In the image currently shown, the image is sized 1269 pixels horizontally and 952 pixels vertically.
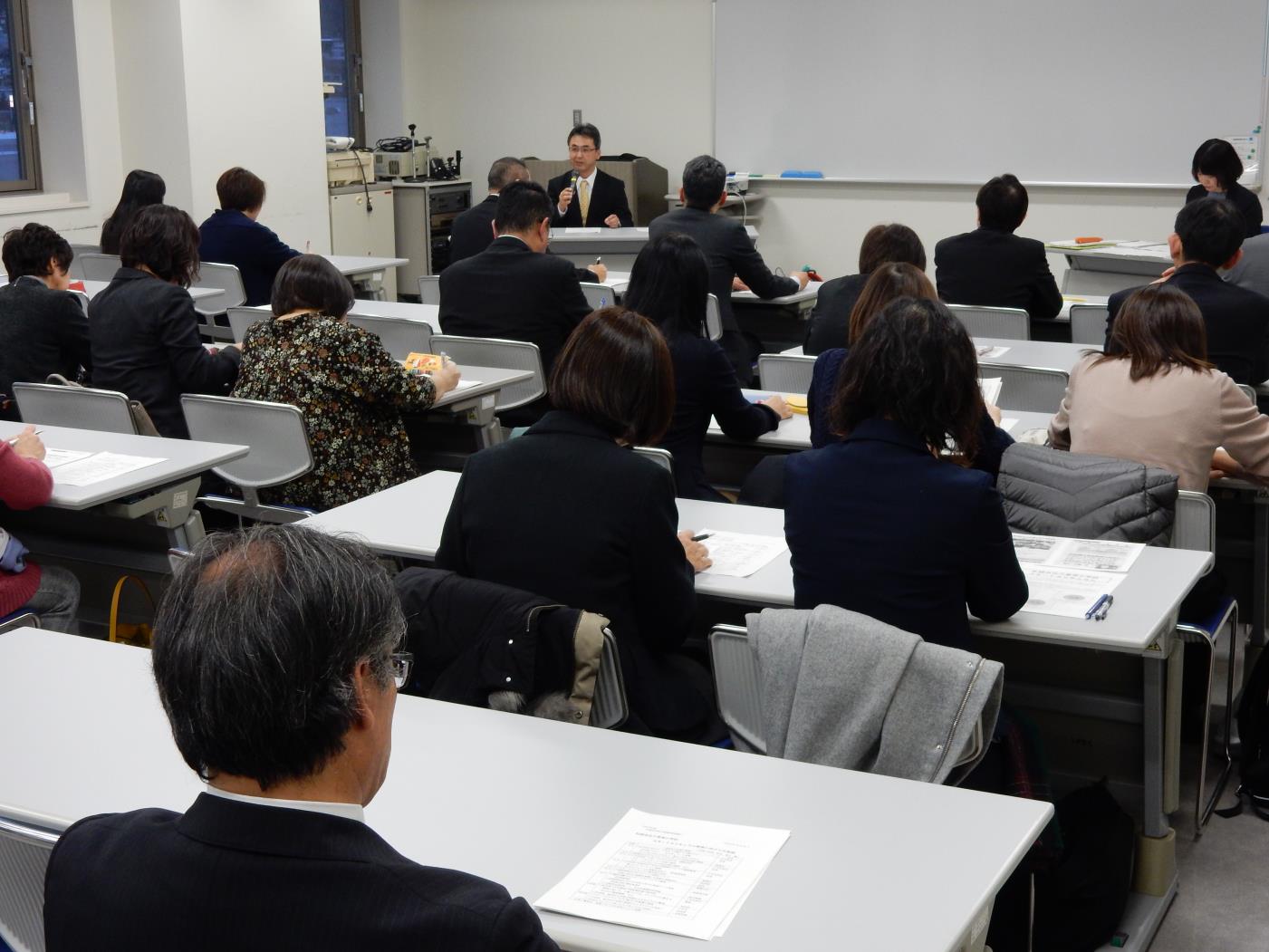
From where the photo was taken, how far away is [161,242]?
438cm

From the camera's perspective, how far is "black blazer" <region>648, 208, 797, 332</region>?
6.11 metres

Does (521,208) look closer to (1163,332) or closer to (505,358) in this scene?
(505,358)

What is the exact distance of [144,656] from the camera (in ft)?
7.65

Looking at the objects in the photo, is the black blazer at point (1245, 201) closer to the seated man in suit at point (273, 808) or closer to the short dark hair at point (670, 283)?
the short dark hair at point (670, 283)

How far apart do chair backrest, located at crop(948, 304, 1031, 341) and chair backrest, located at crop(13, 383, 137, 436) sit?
3.02m

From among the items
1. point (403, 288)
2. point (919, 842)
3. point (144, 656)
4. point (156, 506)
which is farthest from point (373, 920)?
point (403, 288)

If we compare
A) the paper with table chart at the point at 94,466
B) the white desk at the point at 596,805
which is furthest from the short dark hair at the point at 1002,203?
the white desk at the point at 596,805

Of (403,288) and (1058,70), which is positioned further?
(403,288)

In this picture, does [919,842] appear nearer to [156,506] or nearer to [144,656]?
[144,656]

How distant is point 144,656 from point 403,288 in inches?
335

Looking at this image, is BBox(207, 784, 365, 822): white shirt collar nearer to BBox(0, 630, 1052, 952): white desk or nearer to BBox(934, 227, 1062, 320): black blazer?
BBox(0, 630, 1052, 952): white desk

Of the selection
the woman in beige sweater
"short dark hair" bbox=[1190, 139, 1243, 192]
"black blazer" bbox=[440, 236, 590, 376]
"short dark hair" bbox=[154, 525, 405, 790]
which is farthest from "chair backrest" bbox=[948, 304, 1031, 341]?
"short dark hair" bbox=[154, 525, 405, 790]

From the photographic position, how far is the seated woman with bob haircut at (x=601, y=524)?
2416mm

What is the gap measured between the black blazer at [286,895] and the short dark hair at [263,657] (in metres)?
0.05
